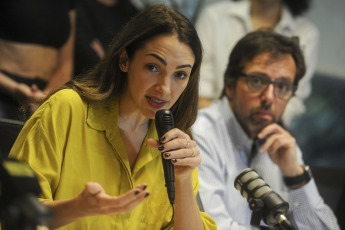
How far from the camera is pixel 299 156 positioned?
7.98 feet

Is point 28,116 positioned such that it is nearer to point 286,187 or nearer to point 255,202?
point 255,202

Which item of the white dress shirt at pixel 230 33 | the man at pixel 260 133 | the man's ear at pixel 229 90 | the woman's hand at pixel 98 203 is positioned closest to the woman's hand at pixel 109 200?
the woman's hand at pixel 98 203

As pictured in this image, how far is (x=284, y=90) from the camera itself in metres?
2.31

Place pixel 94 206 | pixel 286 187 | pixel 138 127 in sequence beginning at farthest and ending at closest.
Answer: pixel 286 187
pixel 138 127
pixel 94 206

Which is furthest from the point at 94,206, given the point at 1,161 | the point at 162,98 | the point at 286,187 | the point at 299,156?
the point at 299,156

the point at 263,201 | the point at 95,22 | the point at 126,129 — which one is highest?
the point at 95,22

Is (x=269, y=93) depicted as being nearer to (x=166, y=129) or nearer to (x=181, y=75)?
(x=181, y=75)

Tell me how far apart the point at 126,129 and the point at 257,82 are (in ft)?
2.80

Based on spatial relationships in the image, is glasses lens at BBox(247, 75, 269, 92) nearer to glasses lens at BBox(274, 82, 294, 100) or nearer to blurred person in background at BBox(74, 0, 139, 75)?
glasses lens at BBox(274, 82, 294, 100)

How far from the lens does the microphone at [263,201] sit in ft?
5.26

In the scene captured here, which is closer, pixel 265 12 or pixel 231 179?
pixel 231 179

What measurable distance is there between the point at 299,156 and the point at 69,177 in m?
1.29

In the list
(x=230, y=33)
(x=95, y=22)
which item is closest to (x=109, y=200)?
(x=95, y=22)

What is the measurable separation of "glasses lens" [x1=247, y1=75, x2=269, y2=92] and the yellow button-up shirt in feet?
2.57
